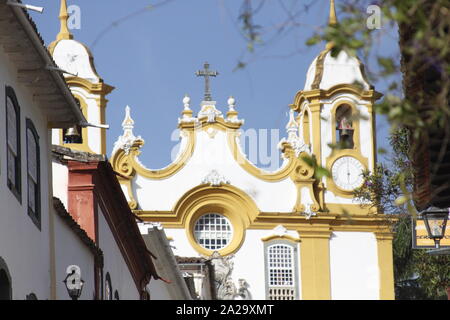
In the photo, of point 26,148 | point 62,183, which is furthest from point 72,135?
point 26,148

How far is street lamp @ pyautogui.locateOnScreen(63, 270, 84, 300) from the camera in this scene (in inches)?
626

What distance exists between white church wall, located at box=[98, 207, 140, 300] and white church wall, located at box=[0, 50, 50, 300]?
386 centimetres

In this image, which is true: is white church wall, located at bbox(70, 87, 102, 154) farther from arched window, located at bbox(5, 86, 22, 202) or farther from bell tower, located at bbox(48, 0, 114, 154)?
arched window, located at bbox(5, 86, 22, 202)

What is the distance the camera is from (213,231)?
49.2 meters

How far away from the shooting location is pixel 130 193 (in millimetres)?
48062

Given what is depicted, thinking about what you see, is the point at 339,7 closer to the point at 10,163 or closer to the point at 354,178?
the point at 10,163

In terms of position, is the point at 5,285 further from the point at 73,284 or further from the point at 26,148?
the point at 73,284

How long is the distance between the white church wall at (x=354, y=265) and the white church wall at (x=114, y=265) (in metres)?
23.4

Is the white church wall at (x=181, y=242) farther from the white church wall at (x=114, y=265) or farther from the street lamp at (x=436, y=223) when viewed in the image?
the street lamp at (x=436, y=223)

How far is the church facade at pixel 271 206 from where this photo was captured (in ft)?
157

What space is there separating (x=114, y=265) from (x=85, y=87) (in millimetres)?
26895

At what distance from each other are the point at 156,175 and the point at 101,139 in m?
2.13

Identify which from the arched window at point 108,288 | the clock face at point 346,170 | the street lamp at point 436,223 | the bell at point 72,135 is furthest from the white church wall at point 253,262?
the street lamp at point 436,223

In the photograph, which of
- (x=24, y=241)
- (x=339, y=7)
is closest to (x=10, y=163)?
(x=24, y=241)
